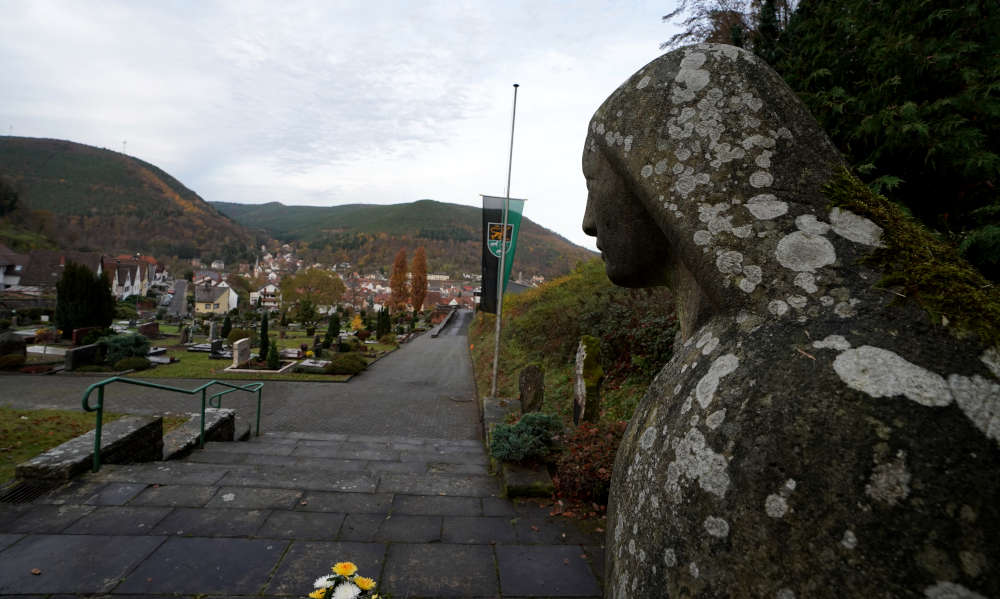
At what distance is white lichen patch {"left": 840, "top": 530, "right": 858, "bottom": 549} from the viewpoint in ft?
2.77

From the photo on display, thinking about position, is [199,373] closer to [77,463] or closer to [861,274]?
[77,463]

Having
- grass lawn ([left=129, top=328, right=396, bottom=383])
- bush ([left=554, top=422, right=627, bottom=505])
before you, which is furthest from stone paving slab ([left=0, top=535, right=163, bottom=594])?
grass lawn ([left=129, top=328, right=396, bottom=383])

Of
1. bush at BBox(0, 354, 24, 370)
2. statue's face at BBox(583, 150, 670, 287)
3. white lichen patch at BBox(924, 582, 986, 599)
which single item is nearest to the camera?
white lichen patch at BBox(924, 582, 986, 599)

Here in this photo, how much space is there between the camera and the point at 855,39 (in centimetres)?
602

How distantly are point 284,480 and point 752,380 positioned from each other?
4.55 m

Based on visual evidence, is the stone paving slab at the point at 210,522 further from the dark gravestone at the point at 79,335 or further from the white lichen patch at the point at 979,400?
the dark gravestone at the point at 79,335

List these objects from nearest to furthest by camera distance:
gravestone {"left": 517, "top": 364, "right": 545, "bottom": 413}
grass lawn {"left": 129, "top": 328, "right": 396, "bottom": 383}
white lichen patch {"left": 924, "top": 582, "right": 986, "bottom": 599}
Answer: white lichen patch {"left": 924, "top": 582, "right": 986, "bottom": 599} → gravestone {"left": 517, "top": 364, "right": 545, "bottom": 413} → grass lawn {"left": 129, "top": 328, "right": 396, "bottom": 383}

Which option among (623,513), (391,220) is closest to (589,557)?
(623,513)

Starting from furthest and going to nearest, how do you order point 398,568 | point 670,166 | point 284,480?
point 284,480 → point 398,568 → point 670,166

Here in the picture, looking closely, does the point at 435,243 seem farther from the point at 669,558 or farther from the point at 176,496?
the point at 669,558

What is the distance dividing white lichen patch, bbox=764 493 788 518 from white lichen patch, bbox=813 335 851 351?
365 mm

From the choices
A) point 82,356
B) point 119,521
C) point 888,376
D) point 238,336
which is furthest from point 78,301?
point 888,376

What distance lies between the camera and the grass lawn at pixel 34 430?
20.2 feet

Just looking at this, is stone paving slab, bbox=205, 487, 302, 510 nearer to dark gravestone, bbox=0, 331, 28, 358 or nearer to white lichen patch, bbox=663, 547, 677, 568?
white lichen patch, bbox=663, 547, 677, 568
